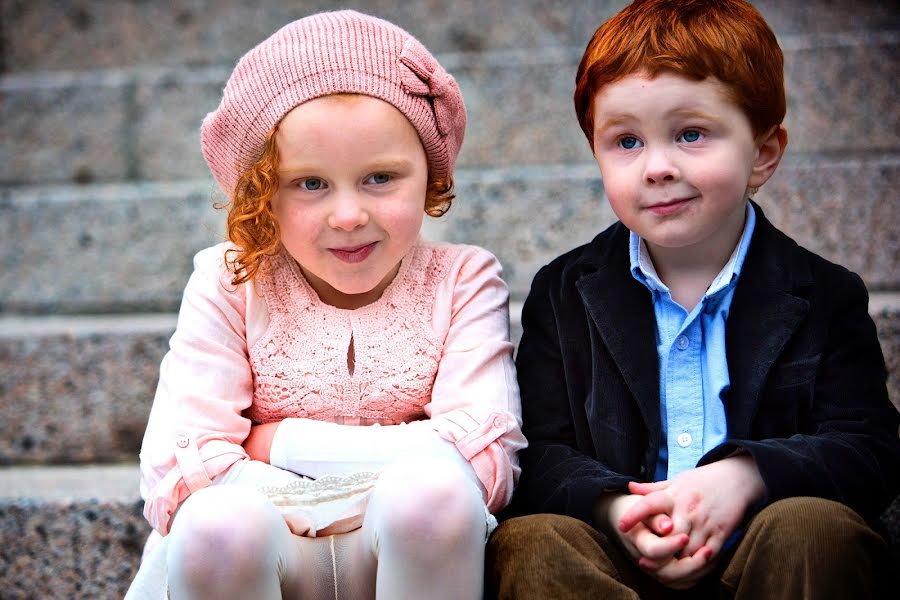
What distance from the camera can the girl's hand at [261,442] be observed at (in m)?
1.42

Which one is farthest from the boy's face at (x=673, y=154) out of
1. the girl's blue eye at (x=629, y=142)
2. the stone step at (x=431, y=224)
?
the stone step at (x=431, y=224)

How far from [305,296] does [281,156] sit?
237mm

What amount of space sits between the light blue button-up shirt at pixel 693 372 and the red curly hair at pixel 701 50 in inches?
8.7

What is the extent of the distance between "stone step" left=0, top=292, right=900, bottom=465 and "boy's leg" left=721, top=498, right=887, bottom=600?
0.92m

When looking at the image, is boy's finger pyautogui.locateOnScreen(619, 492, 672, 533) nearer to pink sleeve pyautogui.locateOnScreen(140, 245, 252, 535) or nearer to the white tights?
the white tights

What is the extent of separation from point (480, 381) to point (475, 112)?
1.17 metres

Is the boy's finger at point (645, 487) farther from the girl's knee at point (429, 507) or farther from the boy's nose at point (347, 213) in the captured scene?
the boy's nose at point (347, 213)

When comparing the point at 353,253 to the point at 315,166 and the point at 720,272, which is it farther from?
the point at 720,272

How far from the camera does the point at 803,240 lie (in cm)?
214

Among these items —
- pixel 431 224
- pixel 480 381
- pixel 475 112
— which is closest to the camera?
pixel 480 381

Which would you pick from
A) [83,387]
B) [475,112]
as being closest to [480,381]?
[83,387]

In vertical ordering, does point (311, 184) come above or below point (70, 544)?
above

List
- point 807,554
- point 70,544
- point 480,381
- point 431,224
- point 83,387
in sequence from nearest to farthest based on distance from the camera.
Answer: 1. point 807,554
2. point 480,381
3. point 70,544
4. point 83,387
5. point 431,224

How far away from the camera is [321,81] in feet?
4.43
